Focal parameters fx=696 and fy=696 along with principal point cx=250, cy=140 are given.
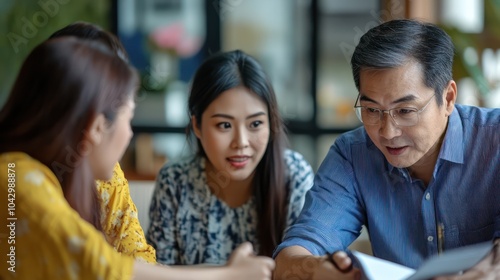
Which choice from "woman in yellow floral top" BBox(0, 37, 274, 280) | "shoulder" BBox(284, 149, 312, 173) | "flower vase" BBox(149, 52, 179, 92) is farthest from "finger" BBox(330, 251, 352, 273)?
"flower vase" BBox(149, 52, 179, 92)

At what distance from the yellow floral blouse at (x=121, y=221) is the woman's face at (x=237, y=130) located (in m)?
0.47

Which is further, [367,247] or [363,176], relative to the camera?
[367,247]

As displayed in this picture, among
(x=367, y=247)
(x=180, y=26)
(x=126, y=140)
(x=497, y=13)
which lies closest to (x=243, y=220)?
(x=367, y=247)

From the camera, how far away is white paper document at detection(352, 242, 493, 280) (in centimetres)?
126

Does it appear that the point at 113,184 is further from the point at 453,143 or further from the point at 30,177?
the point at 453,143

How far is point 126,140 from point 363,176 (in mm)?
792

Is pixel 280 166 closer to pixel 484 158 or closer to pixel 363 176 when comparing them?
pixel 363 176

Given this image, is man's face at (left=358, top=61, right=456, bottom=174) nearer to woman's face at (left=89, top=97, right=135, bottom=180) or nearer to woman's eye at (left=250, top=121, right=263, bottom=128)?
woman's eye at (left=250, top=121, right=263, bottom=128)

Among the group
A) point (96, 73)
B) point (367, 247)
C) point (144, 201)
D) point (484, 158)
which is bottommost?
point (367, 247)

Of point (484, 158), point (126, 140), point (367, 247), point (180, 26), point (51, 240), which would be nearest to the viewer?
point (51, 240)

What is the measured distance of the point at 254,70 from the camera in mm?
2197

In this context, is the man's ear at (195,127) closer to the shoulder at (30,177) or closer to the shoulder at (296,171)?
the shoulder at (296,171)

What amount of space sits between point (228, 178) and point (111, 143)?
110cm

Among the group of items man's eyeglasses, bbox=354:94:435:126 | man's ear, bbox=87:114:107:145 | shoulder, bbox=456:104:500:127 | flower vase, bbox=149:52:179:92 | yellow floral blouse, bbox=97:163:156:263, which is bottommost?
flower vase, bbox=149:52:179:92
